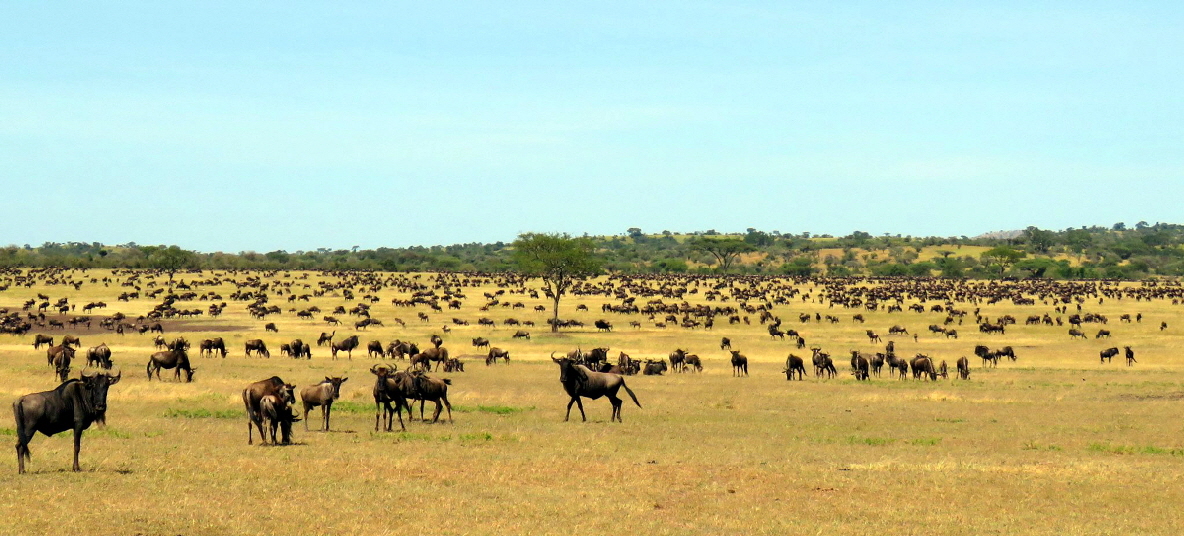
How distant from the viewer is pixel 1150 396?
34.4 m

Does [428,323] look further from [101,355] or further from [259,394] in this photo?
[259,394]

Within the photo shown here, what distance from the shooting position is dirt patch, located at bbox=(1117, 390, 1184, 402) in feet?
110

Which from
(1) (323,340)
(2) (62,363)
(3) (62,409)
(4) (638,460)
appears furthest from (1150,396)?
(1) (323,340)

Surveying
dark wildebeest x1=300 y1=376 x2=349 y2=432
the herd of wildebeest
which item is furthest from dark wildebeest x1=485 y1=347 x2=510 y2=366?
dark wildebeest x1=300 y1=376 x2=349 y2=432

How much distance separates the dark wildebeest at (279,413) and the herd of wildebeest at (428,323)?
4 centimetres

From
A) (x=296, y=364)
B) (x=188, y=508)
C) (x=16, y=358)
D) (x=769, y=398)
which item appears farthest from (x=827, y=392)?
(x=16, y=358)

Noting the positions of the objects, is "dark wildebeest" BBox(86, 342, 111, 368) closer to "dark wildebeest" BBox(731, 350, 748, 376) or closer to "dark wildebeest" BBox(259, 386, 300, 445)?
"dark wildebeest" BBox(259, 386, 300, 445)

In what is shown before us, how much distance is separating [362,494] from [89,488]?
4001 mm

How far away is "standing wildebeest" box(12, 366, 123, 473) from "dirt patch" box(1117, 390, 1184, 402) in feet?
101

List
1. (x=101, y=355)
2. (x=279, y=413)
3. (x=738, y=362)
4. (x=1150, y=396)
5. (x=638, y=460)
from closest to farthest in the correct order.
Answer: (x=638, y=460)
(x=279, y=413)
(x=1150, y=396)
(x=101, y=355)
(x=738, y=362)

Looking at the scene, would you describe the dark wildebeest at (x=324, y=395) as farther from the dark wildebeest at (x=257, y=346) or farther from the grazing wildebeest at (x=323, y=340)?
the grazing wildebeest at (x=323, y=340)

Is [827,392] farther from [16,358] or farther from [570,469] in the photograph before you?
[16,358]

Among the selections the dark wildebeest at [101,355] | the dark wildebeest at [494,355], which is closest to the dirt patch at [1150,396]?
the dark wildebeest at [494,355]

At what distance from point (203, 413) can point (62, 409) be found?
1035cm
